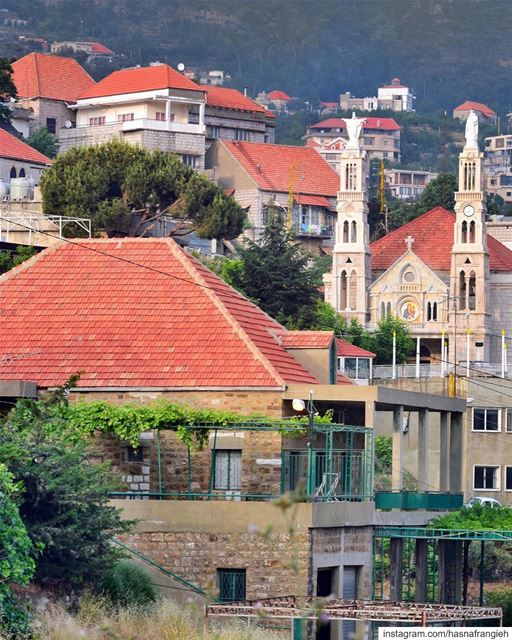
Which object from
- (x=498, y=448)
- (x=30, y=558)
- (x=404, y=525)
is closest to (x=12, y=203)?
(x=498, y=448)

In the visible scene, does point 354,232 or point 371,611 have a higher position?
point 354,232

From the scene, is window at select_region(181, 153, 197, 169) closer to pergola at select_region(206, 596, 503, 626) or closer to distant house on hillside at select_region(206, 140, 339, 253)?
distant house on hillside at select_region(206, 140, 339, 253)

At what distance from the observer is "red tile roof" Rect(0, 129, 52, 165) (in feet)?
424

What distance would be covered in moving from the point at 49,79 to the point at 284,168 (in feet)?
92.7

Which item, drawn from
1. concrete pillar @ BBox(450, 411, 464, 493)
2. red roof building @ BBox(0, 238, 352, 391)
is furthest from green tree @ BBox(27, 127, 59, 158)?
red roof building @ BBox(0, 238, 352, 391)

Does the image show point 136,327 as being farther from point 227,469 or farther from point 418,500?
point 418,500

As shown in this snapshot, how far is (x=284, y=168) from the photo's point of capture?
162125 mm

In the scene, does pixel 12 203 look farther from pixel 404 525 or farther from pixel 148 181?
pixel 404 525

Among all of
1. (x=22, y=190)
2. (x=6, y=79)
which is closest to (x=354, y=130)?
(x=6, y=79)

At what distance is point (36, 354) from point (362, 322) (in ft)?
294

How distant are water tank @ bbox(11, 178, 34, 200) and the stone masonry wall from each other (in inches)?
2649

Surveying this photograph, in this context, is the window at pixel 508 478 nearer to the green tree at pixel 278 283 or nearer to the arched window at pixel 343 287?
the green tree at pixel 278 283

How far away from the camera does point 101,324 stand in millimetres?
43781

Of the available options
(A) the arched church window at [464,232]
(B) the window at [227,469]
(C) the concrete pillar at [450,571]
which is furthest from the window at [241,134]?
(B) the window at [227,469]
